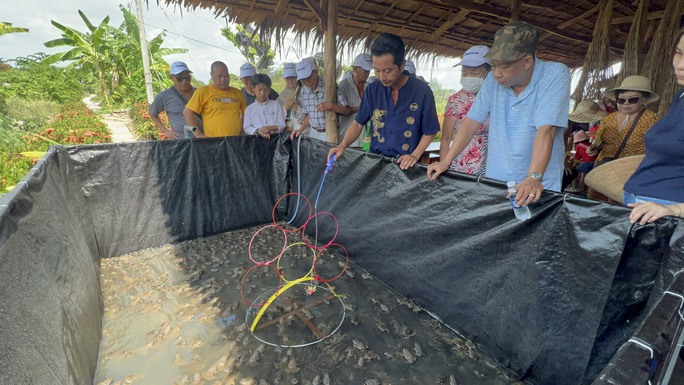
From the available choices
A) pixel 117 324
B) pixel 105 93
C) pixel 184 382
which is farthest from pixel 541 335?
pixel 105 93

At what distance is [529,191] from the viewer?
161 centimetres

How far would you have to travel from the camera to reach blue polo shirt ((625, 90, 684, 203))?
4.62 ft

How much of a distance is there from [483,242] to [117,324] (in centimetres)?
258

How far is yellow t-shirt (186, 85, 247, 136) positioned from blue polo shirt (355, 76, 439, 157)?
191 centimetres

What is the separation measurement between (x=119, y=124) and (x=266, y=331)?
1576 cm

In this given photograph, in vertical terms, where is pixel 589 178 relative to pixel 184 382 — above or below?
above

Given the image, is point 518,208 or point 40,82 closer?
point 518,208

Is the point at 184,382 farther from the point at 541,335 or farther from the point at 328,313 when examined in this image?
the point at 541,335

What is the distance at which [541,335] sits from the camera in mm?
1735

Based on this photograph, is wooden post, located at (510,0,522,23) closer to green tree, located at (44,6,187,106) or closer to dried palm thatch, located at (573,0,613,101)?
dried palm thatch, located at (573,0,613,101)

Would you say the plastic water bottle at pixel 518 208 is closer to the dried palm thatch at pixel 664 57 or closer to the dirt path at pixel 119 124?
the dried palm thatch at pixel 664 57

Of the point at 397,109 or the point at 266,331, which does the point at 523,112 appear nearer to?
the point at 397,109

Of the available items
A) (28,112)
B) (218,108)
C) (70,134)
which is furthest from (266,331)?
(28,112)

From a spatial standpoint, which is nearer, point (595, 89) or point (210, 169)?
point (210, 169)
